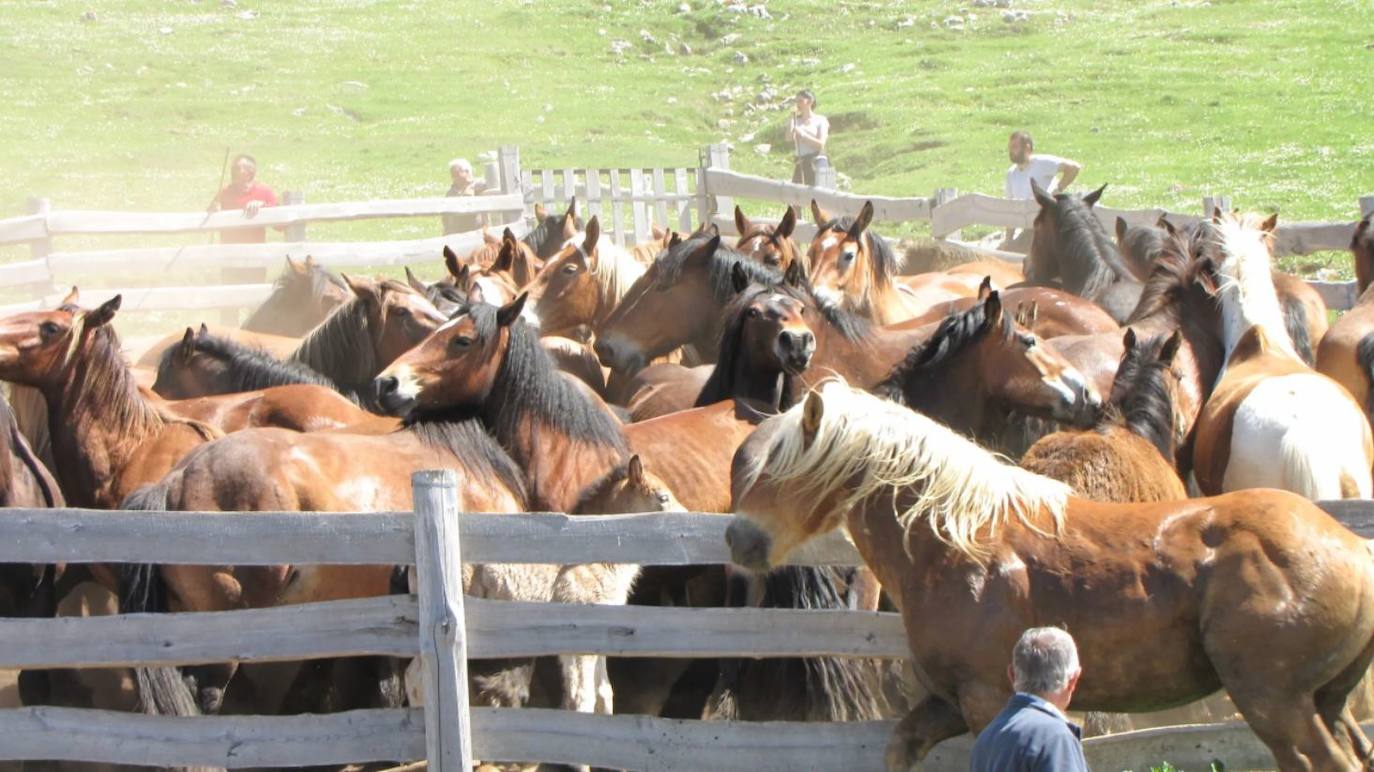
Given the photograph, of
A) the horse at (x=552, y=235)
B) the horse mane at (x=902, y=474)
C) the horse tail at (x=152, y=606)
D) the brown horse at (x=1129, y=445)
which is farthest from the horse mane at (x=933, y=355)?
the horse at (x=552, y=235)

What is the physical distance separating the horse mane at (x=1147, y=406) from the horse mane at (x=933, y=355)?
70 cm

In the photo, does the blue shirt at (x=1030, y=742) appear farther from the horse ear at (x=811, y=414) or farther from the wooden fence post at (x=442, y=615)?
the wooden fence post at (x=442, y=615)

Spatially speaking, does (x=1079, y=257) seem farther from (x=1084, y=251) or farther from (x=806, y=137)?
(x=806, y=137)

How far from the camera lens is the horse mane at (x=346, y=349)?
29.9 ft

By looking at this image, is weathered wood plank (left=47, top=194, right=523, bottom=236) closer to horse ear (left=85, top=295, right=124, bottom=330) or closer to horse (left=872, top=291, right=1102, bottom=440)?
horse ear (left=85, top=295, right=124, bottom=330)


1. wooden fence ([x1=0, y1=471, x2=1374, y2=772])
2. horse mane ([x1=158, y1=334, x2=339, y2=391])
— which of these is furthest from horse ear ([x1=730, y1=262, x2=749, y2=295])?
wooden fence ([x1=0, y1=471, x2=1374, y2=772])

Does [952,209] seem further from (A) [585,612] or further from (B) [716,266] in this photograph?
(A) [585,612]

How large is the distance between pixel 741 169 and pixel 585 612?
31.3 meters

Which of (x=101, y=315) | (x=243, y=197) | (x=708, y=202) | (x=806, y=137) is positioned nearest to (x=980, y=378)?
(x=101, y=315)

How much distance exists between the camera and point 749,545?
4844mm

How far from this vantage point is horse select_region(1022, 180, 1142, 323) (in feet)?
33.6

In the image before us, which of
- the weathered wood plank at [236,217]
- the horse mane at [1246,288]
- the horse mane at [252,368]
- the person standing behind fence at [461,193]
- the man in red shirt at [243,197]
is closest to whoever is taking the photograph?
the horse mane at [1246,288]

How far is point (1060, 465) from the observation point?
578 centimetres

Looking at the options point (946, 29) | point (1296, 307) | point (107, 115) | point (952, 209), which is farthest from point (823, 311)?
point (946, 29)
